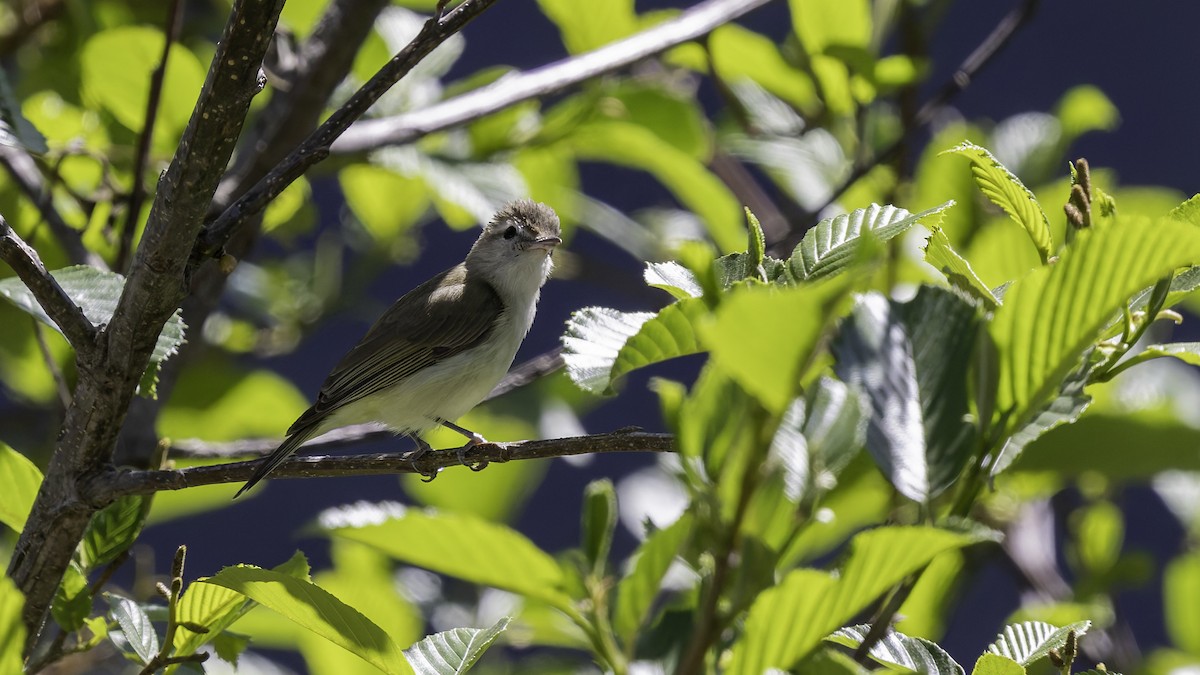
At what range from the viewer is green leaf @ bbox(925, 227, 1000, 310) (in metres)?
1.14

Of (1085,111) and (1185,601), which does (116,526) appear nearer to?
(1185,601)

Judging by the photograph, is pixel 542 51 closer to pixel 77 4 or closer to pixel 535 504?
pixel 535 504

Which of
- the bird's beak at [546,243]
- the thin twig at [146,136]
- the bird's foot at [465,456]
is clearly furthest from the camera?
the bird's beak at [546,243]

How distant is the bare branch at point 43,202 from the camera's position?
215 centimetres

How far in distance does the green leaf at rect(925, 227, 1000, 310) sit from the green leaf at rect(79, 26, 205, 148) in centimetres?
167

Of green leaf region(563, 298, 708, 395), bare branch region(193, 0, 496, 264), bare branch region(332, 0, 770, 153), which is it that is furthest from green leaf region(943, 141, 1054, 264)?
bare branch region(332, 0, 770, 153)

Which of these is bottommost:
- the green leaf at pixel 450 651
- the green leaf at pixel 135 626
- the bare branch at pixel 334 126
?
the green leaf at pixel 450 651

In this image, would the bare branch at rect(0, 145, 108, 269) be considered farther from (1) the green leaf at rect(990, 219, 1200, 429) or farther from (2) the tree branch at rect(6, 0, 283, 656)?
(1) the green leaf at rect(990, 219, 1200, 429)

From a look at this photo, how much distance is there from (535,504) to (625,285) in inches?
94.3

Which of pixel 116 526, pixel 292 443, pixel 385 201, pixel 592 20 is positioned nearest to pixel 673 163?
pixel 592 20

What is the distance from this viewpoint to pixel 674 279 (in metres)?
1.11

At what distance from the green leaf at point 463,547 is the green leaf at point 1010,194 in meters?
0.57

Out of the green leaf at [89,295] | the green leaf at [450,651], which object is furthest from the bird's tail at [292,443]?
the green leaf at [450,651]

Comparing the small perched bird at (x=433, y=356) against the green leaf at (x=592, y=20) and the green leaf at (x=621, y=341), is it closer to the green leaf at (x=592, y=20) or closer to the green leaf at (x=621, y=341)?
the green leaf at (x=592, y=20)
